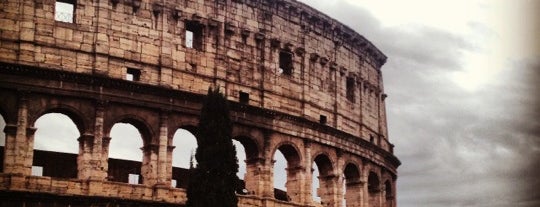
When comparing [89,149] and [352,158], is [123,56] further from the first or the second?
[352,158]

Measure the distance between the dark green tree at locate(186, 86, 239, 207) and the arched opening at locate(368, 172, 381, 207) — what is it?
12.5 m

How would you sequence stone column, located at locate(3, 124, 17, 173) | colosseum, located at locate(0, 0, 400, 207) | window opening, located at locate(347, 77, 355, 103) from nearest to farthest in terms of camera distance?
stone column, located at locate(3, 124, 17, 173)
colosseum, located at locate(0, 0, 400, 207)
window opening, located at locate(347, 77, 355, 103)

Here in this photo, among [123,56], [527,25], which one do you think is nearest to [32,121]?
[123,56]

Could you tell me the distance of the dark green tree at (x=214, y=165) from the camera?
2128 cm

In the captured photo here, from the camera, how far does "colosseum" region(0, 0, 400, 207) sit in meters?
23.4

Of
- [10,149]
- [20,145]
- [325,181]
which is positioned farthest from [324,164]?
[10,149]

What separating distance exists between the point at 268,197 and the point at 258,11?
6.62 meters

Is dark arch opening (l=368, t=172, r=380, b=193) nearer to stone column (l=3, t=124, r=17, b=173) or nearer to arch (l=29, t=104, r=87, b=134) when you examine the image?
arch (l=29, t=104, r=87, b=134)

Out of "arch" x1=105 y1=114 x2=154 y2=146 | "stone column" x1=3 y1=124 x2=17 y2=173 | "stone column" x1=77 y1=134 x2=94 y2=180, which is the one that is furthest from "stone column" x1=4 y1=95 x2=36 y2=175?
"arch" x1=105 y1=114 x2=154 y2=146

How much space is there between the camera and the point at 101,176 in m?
23.8

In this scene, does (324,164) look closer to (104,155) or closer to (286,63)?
(286,63)

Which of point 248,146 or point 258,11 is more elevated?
point 258,11

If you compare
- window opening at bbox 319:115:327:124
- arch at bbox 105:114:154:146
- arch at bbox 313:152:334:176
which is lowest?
arch at bbox 313:152:334:176

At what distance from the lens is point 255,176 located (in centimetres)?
2764
